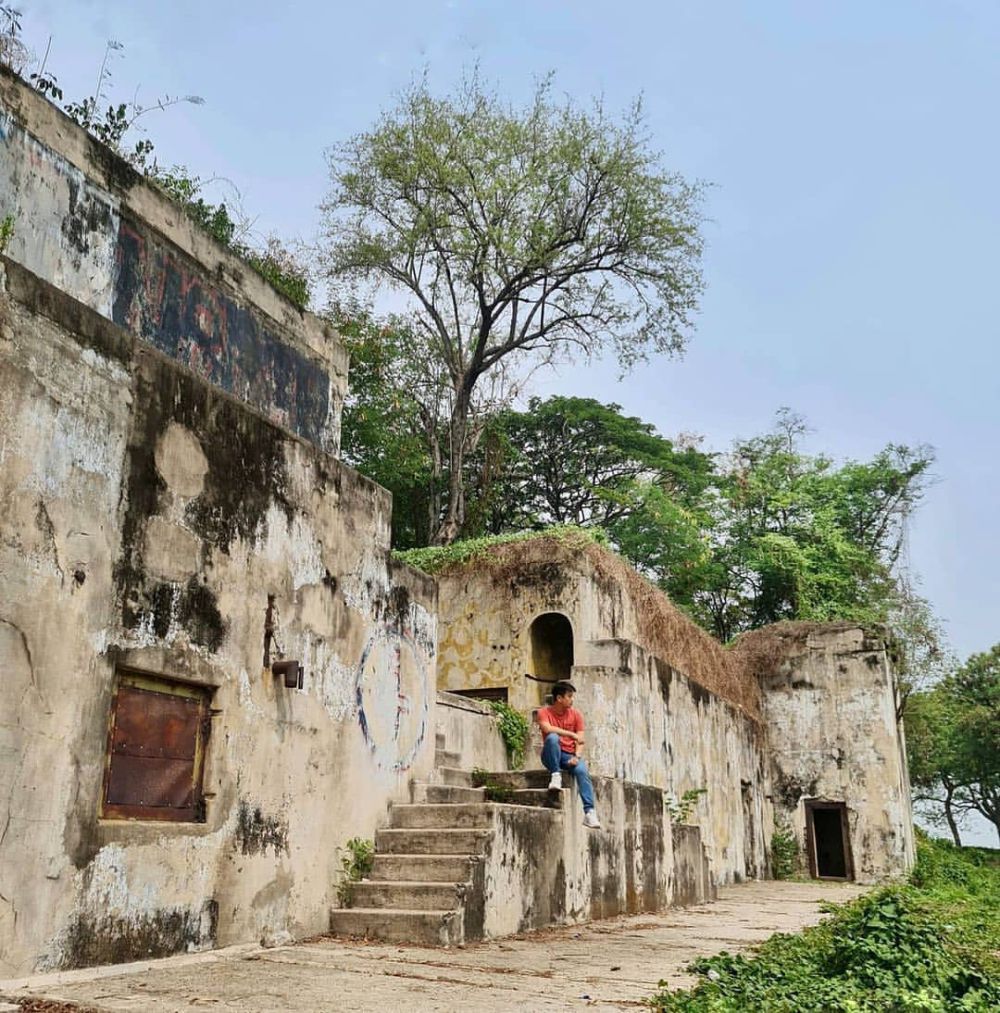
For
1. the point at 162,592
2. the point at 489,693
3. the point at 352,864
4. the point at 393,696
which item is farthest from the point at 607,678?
the point at 162,592

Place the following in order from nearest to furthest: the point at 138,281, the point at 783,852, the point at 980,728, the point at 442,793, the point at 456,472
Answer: the point at 138,281 < the point at 442,793 < the point at 783,852 < the point at 456,472 < the point at 980,728

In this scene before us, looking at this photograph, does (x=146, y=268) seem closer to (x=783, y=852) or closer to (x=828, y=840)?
(x=783, y=852)

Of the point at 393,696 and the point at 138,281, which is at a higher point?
the point at 138,281

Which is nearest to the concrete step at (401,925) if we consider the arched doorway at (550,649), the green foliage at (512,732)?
the green foliage at (512,732)

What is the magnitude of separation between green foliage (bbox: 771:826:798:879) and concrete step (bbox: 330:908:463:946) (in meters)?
14.8

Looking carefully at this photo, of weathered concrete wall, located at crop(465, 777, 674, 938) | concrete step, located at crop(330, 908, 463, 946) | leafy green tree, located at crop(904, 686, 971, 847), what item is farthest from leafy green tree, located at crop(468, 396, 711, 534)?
concrete step, located at crop(330, 908, 463, 946)

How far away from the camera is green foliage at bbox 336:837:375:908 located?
25.5 feet

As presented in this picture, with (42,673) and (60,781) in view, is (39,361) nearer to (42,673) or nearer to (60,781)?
(42,673)

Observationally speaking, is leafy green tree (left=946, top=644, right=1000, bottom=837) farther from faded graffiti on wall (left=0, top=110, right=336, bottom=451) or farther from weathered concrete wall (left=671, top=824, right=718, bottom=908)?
faded graffiti on wall (left=0, top=110, right=336, bottom=451)

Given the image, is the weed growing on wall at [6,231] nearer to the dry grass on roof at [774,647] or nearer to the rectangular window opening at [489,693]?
the rectangular window opening at [489,693]

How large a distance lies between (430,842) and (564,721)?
2.19 m

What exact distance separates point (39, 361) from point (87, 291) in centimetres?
235

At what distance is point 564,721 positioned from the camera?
388 inches

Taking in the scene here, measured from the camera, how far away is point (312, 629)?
7.86 meters
